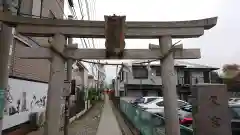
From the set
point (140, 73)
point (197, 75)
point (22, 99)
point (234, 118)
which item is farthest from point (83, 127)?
point (197, 75)

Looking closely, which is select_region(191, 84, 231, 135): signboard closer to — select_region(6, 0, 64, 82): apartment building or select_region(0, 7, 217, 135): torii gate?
select_region(0, 7, 217, 135): torii gate

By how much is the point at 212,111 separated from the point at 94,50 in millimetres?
3114

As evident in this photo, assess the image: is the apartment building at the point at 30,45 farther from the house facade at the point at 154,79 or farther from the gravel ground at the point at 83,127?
the house facade at the point at 154,79

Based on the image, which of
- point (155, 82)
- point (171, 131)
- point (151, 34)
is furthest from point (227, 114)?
point (155, 82)

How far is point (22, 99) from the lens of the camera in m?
9.69

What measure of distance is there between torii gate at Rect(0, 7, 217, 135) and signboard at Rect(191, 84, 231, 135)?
145cm

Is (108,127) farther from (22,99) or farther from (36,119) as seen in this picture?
(22,99)

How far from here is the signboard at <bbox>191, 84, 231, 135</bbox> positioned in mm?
3841

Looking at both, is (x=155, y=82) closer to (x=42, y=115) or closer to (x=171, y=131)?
(x=42, y=115)

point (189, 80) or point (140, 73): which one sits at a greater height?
point (140, 73)

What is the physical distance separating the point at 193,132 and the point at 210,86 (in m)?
0.88

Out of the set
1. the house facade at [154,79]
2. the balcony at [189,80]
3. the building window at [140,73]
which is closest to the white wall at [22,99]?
the house facade at [154,79]

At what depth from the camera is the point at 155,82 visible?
30938mm

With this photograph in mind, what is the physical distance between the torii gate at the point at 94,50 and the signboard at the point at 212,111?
1455mm
